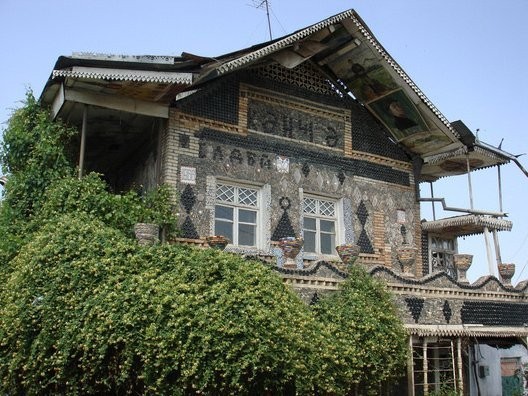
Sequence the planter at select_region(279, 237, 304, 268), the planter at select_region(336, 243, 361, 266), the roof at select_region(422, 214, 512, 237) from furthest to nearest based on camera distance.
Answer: the roof at select_region(422, 214, 512, 237)
the planter at select_region(336, 243, 361, 266)
the planter at select_region(279, 237, 304, 268)

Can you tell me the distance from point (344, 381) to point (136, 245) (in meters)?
3.94

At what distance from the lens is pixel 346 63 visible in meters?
15.8

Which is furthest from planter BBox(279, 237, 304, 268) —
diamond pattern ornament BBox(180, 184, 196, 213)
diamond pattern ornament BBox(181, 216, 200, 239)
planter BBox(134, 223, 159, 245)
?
planter BBox(134, 223, 159, 245)

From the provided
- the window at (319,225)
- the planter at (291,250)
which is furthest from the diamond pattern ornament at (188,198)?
the window at (319,225)

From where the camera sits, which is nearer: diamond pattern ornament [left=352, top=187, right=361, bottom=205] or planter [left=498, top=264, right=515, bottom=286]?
planter [left=498, top=264, right=515, bottom=286]

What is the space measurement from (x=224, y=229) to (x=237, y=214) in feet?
1.54

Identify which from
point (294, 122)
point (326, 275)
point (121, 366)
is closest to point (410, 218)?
point (294, 122)

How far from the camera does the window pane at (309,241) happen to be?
1481cm

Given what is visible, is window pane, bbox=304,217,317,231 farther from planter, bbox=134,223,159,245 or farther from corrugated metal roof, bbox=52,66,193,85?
planter, bbox=134,223,159,245

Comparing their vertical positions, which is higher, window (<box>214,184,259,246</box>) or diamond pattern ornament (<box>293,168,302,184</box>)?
diamond pattern ornament (<box>293,168,302,184</box>)

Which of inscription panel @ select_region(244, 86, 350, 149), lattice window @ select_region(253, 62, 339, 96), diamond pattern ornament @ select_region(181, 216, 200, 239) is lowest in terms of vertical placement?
diamond pattern ornament @ select_region(181, 216, 200, 239)

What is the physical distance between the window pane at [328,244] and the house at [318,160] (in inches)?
1.0

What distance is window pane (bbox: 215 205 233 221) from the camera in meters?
13.8

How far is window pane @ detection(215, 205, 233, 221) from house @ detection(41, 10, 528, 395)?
31mm
